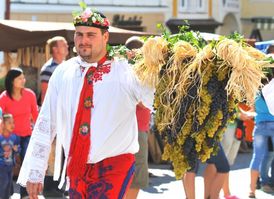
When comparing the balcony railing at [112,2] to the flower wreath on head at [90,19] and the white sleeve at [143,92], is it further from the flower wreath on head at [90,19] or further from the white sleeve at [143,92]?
the white sleeve at [143,92]

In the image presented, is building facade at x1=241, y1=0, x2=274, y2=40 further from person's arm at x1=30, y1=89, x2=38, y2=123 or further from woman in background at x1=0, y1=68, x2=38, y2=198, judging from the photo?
woman in background at x1=0, y1=68, x2=38, y2=198

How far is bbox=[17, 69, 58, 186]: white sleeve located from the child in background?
3.08m

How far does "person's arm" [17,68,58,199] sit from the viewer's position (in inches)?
211

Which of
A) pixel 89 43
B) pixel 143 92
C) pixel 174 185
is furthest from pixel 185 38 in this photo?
pixel 174 185

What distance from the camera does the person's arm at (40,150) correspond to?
5.37m

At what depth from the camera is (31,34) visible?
12156 mm

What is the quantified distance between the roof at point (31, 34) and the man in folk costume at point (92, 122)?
20.7ft

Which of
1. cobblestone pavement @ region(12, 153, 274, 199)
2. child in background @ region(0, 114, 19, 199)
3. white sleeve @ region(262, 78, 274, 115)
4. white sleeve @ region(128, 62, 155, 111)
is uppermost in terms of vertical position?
white sleeve @ region(128, 62, 155, 111)

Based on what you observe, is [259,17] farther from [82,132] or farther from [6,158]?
[82,132]

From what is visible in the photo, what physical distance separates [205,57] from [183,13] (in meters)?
22.8

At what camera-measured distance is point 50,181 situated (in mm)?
9492

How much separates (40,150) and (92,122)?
0.39 m

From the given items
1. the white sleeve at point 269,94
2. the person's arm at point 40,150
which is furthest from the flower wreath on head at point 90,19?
the white sleeve at point 269,94

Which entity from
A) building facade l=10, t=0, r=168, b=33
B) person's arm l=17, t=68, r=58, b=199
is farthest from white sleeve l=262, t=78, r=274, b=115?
building facade l=10, t=0, r=168, b=33
